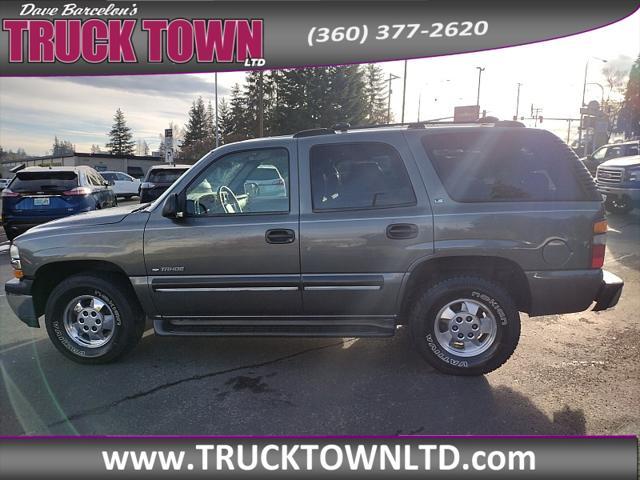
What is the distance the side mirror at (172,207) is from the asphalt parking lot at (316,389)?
50.4 inches

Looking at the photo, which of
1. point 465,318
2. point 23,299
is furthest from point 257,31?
point 465,318

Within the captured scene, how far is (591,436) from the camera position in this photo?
2812 millimetres

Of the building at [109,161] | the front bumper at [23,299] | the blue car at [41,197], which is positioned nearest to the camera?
the front bumper at [23,299]

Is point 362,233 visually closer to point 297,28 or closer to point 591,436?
point 591,436

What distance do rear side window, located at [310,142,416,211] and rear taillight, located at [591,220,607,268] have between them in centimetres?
135

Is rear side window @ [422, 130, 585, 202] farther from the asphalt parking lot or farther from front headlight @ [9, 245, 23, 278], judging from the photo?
front headlight @ [9, 245, 23, 278]

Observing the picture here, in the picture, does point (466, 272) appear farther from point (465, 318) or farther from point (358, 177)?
point (358, 177)

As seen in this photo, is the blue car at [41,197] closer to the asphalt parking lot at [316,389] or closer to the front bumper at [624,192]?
the asphalt parking lot at [316,389]

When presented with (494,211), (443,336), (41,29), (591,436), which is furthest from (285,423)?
(41,29)

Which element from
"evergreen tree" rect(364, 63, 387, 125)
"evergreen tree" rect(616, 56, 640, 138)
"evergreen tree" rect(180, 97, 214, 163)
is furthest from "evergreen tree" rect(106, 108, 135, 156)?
"evergreen tree" rect(616, 56, 640, 138)

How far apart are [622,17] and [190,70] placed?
18.8 ft

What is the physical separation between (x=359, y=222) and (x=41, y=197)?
7.91m

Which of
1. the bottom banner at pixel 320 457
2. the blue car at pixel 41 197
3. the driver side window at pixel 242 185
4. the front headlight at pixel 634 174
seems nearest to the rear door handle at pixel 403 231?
the driver side window at pixel 242 185

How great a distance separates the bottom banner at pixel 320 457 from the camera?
100 inches
